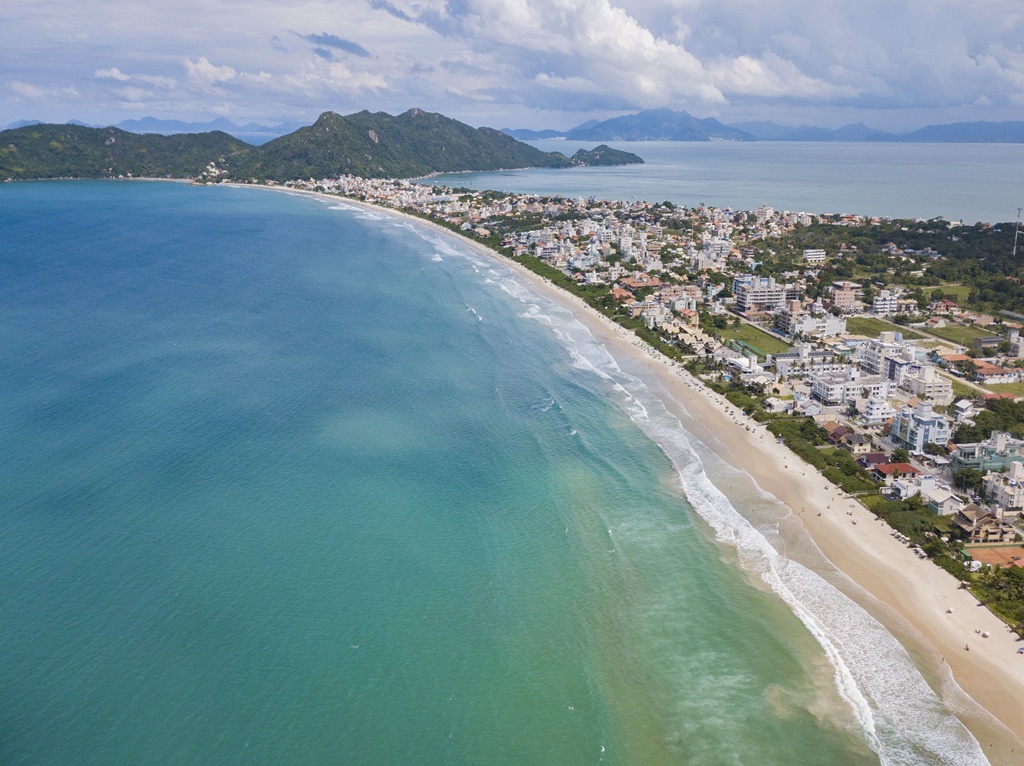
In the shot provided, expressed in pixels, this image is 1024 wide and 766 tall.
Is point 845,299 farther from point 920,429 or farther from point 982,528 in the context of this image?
point 982,528

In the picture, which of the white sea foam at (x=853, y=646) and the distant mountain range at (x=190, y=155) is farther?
the distant mountain range at (x=190, y=155)

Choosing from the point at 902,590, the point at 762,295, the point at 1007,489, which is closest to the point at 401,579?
the point at 902,590

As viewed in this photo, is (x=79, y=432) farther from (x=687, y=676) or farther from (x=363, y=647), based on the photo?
(x=687, y=676)

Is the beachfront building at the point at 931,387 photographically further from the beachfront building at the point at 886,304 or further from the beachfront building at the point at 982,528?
the beachfront building at the point at 886,304

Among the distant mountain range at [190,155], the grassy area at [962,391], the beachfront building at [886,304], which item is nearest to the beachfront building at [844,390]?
the grassy area at [962,391]

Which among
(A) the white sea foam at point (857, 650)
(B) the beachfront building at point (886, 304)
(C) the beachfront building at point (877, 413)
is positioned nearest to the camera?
(A) the white sea foam at point (857, 650)

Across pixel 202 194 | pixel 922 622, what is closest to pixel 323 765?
pixel 922 622

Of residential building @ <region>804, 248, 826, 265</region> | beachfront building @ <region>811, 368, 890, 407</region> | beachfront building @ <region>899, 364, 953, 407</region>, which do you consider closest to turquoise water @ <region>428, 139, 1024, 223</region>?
residential building @ <region>804, 248, 826, 265</region>
